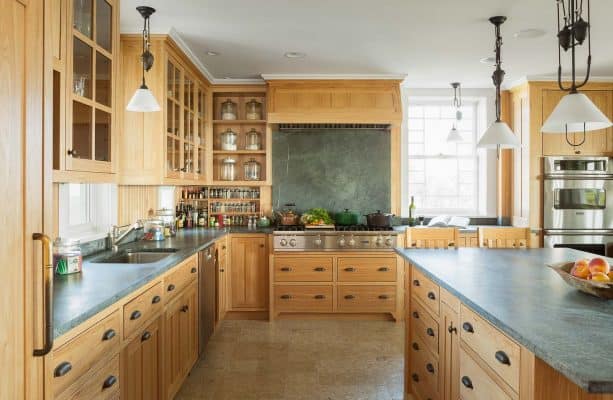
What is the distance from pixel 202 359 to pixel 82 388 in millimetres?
2054

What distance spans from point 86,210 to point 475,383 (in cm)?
270

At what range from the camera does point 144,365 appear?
222 centimetres

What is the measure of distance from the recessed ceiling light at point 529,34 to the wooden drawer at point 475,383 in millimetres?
2714

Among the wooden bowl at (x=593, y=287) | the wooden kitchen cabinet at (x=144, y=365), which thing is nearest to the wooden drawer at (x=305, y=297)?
the wooden kitchen cabinet at (x=144, y=365)

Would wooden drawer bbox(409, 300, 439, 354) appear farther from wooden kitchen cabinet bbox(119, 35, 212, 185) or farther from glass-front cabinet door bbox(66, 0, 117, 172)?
wooden kitchen cabinet bbox(119, 35, 212, 185)

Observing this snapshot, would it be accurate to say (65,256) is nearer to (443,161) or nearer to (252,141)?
(252,141)

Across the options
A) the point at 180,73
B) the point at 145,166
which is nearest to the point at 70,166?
the point at 145,166

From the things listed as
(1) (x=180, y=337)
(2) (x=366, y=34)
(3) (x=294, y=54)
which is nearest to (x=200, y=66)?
(3) (x=294, y=54)

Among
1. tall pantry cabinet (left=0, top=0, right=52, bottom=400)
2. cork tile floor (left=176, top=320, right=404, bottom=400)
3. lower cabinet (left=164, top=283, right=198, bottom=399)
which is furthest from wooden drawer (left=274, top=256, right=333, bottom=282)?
tall pantry cabinet (left=0, top=0, right=52, bottom=400)

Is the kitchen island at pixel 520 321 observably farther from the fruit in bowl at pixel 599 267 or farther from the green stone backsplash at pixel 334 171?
the green stone backsplash at pixel 334 171

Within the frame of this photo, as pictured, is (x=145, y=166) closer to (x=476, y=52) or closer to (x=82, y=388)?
(x=82, y=388)

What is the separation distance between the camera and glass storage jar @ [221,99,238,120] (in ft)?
16.8

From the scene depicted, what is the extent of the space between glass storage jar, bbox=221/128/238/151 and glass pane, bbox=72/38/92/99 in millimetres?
2789

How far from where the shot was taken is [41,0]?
1235 mm
